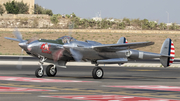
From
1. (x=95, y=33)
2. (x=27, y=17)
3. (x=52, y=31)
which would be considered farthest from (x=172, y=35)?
(x=27, y=17)

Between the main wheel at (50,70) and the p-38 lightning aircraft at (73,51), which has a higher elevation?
the p-38 lightning aircraft at (73,51)

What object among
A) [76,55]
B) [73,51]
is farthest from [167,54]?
[73,51]

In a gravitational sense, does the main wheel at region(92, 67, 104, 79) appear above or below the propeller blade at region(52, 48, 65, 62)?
below

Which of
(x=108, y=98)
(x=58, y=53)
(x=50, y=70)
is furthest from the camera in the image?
(x=50, y=70)

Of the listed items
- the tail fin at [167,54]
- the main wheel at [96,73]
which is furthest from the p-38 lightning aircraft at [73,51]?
the tail fin at [167,54]

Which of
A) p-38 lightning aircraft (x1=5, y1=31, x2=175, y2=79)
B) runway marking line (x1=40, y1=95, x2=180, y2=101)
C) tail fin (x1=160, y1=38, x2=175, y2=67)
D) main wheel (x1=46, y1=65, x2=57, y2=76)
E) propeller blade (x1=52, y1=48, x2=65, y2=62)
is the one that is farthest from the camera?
tail fin (x1=160, y1=38, x2=175, y2=67)

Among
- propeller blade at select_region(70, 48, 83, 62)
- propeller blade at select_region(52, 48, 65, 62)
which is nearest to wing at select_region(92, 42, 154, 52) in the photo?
propeller blade at select_region(70, 48, 83, 62)

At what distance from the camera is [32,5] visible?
148625mm

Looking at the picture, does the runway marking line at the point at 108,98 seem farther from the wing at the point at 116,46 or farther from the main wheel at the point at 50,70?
the main wheel at the point at 50,70

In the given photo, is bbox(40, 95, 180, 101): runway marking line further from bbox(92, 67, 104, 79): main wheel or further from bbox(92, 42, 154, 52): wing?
bbox(92, 67, 104, 79): main wheel

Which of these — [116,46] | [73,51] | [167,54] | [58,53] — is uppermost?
[116,46]

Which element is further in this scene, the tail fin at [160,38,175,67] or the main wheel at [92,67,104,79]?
the tail fin at [160,38,175,67]

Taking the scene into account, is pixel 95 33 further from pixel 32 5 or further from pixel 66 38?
pixel 66 38

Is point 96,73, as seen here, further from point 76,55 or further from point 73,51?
point 73,51
